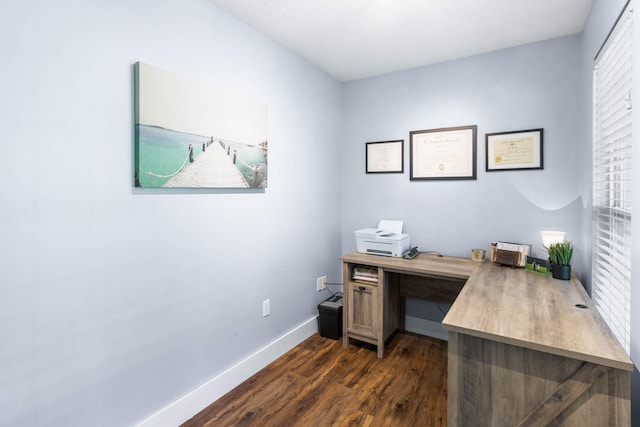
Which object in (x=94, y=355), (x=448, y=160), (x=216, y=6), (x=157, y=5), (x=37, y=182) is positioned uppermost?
(x=216, y=6)

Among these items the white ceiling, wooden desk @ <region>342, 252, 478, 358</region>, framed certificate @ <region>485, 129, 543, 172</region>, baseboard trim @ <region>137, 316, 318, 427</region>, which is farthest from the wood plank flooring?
the white ceiling

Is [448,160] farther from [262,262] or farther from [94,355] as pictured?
[94,355]

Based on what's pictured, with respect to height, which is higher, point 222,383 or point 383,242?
point 383,242

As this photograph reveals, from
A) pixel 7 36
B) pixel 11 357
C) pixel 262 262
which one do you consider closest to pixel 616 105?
pixel 262 262

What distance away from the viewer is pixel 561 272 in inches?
78.0

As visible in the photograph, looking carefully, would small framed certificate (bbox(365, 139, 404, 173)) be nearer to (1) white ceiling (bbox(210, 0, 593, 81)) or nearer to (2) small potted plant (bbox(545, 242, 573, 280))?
(1) white ceiling (bbox(210, 0, 593, 81))

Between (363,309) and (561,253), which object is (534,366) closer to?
(561,253)

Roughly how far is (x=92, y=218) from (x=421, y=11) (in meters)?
2.17

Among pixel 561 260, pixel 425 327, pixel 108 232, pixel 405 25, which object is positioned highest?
pixel 405 25

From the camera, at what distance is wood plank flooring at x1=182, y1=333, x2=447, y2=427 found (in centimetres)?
184

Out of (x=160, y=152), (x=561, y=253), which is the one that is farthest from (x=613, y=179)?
(x=160, y=152)

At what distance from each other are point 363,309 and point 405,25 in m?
2.13

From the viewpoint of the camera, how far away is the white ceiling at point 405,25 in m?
1.93

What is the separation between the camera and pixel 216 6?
1953mm
